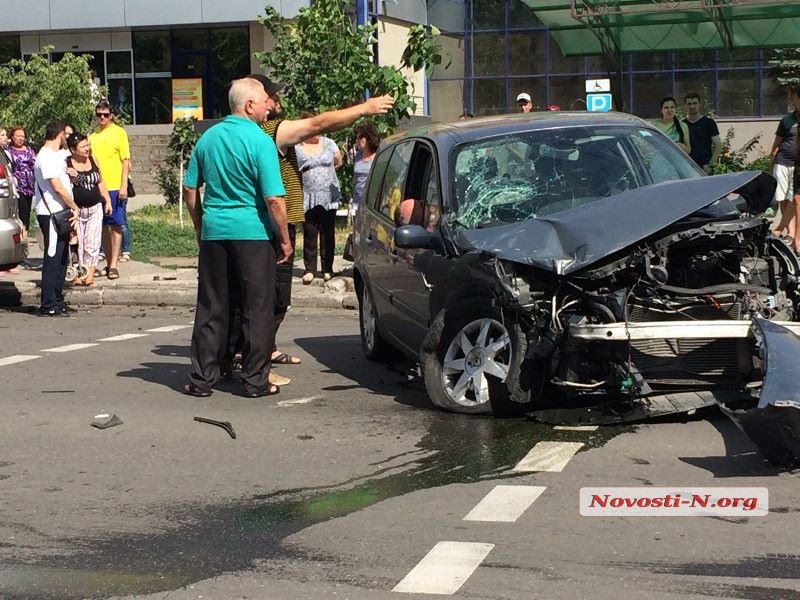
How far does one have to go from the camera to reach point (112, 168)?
16203mm

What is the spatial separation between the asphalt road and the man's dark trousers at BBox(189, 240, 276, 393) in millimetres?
204

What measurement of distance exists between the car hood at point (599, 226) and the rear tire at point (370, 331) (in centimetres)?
246

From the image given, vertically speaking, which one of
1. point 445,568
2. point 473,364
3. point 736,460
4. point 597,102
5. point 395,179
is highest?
point 597,102

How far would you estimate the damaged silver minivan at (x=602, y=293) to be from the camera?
23.0 feet

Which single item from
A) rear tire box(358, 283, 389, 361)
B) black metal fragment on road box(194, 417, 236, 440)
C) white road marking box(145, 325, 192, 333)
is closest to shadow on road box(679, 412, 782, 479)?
black metal fragment on road box(194, 417, 236, 440)

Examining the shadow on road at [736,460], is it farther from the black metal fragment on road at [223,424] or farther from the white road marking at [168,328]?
the white road marking at [168,328]

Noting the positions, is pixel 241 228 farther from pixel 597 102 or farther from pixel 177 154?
pixel 177 154

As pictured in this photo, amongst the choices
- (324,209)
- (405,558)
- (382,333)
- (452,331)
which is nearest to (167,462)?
(452,331)

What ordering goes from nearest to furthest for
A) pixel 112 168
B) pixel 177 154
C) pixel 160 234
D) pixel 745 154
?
pixel 112 168 < pixel 160 234 < pixel 177 154 < pixel 745 154

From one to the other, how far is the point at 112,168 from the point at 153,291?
2011mm

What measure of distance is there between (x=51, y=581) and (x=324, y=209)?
31.8 feet

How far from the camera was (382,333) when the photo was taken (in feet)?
32.1

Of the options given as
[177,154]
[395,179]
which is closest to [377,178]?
[395,179]

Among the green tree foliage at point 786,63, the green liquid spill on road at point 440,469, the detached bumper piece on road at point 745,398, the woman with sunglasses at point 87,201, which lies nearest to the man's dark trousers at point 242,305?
the green liquid spill on road at point 440,469
